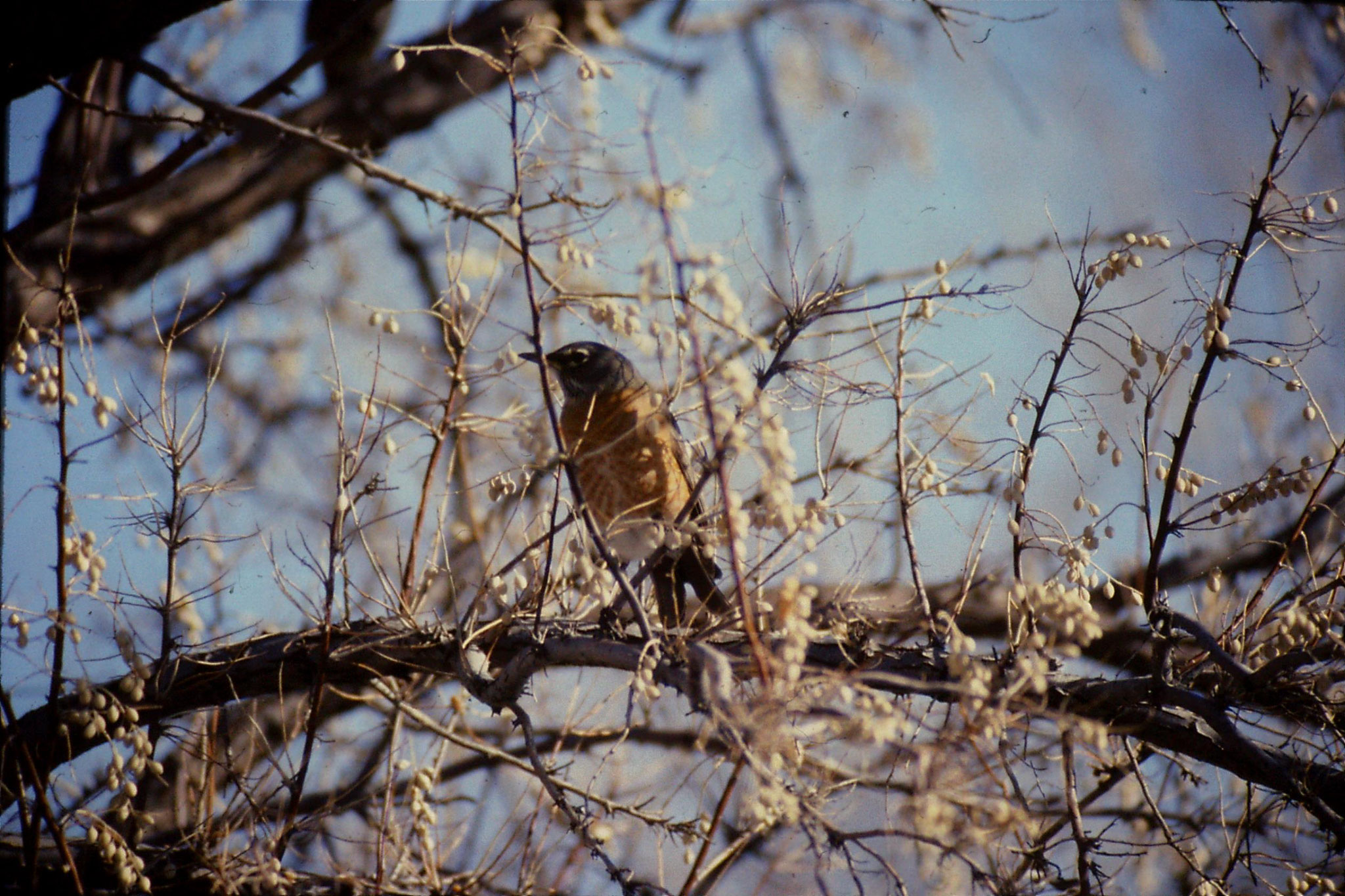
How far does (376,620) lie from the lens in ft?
8.93

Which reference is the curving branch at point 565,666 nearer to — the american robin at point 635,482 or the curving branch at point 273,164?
the american robin at point 635,482

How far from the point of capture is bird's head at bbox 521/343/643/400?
A: 3.85 meters

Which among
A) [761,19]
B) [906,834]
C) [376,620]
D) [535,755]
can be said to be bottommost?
[906,834]

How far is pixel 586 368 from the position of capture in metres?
4.02

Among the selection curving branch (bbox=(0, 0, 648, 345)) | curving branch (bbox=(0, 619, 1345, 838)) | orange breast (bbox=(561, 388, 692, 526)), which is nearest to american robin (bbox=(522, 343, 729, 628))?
orange breast (bbox=(561, 388, 692, 526))

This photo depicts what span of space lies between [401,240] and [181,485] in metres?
4.29

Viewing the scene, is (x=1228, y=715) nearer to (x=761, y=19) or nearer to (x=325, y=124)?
(x=761, y=19)

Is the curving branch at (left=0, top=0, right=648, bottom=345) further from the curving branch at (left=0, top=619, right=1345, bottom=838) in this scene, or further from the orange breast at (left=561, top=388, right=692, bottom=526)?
the curving branch at (left=0, top=619, right=1345, bottom=838)

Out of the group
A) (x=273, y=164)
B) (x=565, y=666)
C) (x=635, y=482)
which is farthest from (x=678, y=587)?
(x=273, y=164)

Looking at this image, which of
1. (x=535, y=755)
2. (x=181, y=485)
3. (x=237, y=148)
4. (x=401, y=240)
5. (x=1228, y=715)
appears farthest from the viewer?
(x=401, y=240)

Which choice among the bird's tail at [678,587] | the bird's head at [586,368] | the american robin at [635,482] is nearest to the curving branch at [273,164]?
the bird's head at [586,368]

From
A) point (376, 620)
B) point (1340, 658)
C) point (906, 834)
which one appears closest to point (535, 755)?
point (376, 620)

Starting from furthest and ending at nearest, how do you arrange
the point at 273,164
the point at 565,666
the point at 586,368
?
the point at 273,164, the point at 586,368, the point at 565,666

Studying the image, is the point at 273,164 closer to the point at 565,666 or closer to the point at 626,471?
the point at 626,471
